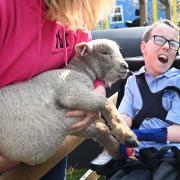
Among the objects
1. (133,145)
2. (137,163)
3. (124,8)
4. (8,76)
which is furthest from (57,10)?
(124,8)

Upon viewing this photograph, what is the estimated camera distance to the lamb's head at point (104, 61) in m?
1.82

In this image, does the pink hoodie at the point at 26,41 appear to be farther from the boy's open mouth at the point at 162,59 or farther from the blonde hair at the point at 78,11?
the boy's open mouth at the point at 162,59

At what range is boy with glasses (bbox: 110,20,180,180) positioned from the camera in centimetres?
218

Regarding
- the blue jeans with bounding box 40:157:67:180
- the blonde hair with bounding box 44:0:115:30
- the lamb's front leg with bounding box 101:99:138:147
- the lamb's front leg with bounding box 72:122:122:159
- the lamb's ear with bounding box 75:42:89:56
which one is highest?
the blonde hair with bounding box 44:0:115:30

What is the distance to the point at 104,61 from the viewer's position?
1.84 meters

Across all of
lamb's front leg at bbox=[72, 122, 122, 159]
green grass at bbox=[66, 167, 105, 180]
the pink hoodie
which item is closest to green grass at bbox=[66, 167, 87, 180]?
green grass at bbox=[66, 167, 105, 180]

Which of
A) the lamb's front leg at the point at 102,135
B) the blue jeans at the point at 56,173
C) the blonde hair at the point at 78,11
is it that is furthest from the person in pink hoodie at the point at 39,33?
the blue jeans at the point at 56,173

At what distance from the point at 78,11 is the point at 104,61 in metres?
0.30

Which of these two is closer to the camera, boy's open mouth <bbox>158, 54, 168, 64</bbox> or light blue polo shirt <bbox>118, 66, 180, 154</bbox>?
light blue polo shirt <bbox>118, 66, 180, 154</bbox>

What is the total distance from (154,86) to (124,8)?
7.79 meters

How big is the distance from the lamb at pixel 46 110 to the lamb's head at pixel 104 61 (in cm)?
3

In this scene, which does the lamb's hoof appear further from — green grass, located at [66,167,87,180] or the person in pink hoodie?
green grass, located at [66,167,87,180]

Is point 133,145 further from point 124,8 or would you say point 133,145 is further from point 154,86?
point 124,8

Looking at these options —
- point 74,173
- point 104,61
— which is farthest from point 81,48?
point 74,173
